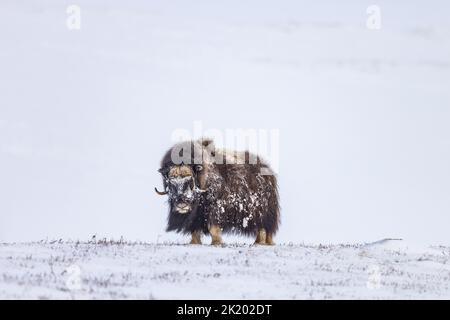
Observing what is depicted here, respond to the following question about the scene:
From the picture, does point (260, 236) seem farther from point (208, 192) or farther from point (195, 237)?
point (208, 192)

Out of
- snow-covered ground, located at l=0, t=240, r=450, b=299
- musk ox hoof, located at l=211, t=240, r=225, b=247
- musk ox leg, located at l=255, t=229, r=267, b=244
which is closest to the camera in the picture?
snow-covered ground, located at l=0, t=240, r=450, b=299

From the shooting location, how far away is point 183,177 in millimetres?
25438

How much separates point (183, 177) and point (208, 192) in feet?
2.72

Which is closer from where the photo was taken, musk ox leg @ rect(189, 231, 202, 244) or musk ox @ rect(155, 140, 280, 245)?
musk ox @ rect(155, 140, 280, 245)

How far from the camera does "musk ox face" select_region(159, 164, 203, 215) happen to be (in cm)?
2541

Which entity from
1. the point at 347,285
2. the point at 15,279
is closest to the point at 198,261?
the point at 347,285

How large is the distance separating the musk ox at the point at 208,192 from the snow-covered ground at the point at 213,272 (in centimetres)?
102

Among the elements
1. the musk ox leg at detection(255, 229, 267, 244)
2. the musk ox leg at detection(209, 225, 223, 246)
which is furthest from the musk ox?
the musk ox leg at detection(255, 229, 267, 244)

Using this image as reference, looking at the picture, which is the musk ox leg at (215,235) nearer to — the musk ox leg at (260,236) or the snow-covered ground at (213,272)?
the snow-covered ground at (213,272)

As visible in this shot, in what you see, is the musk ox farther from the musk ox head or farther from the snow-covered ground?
the snow-covered ground

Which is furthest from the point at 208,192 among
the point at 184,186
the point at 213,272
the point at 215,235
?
the point at 213,272

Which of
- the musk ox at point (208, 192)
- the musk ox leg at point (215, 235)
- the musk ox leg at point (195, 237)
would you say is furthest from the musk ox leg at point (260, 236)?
the musk ox leg at point (195, 237)
